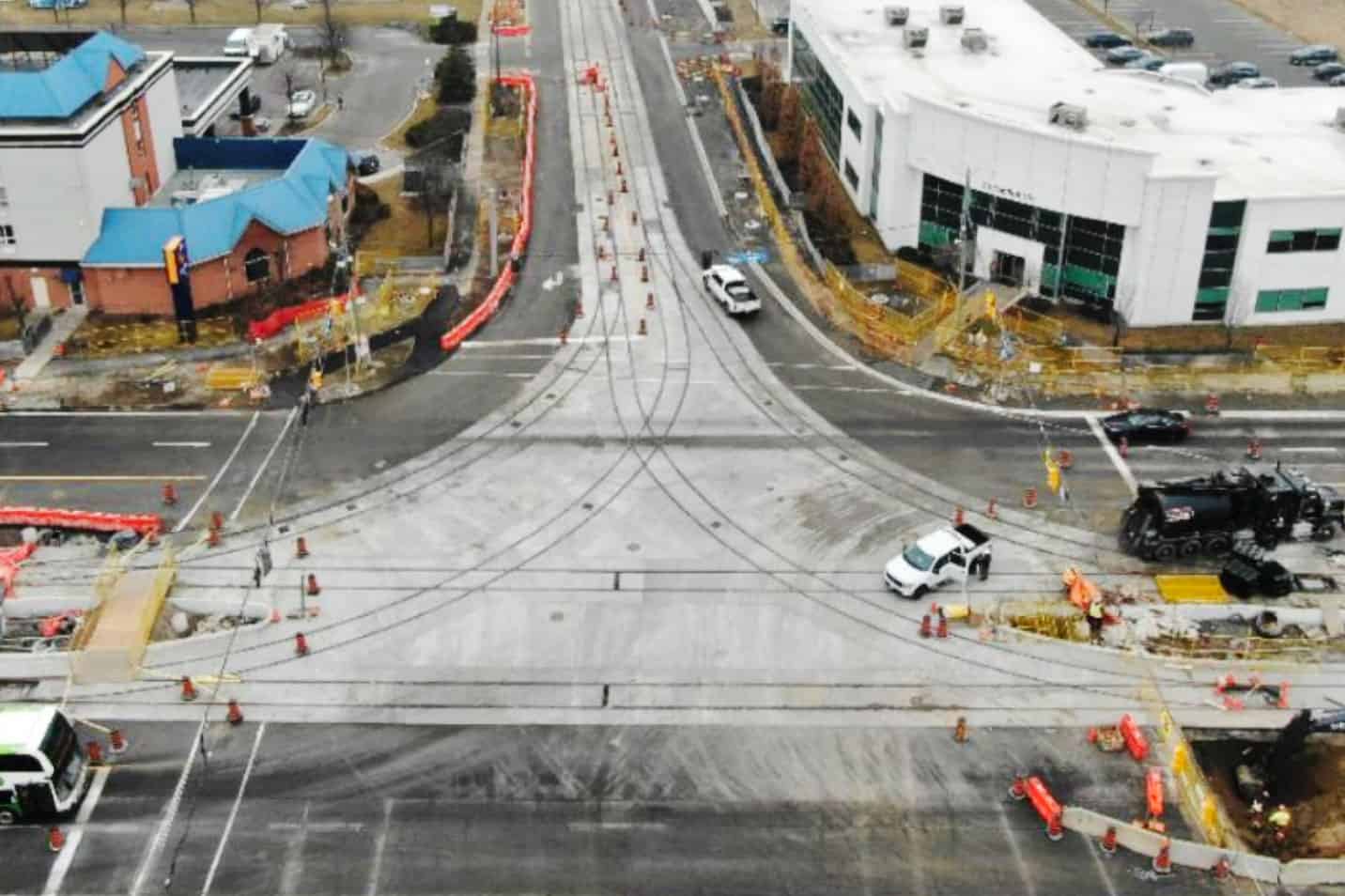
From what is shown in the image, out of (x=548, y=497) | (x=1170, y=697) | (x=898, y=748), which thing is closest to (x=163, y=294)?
(x=548, y=497)

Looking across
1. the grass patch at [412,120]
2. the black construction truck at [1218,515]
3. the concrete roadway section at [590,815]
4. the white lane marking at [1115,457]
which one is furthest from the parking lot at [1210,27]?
the concrete roadway section at [590,815]

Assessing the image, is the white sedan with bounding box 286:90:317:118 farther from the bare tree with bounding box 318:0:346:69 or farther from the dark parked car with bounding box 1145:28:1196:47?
the dark parked car with bounding box 1145:28:1196:47

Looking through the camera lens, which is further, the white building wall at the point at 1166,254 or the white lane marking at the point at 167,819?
the white building wall at the point at 1166,254

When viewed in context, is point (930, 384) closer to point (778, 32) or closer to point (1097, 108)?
point (1097, 108)

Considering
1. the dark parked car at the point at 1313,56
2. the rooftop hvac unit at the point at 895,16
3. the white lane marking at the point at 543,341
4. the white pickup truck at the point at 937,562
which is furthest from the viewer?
the dark parked car at the point at 1313,56

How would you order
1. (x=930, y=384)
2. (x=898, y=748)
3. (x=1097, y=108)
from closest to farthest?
(x=898, y=748), (x=930, y=384), (x=1097, y=108)

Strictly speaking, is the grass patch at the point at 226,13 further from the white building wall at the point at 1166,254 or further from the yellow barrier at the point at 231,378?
the white building wall at the point at 1166,254
